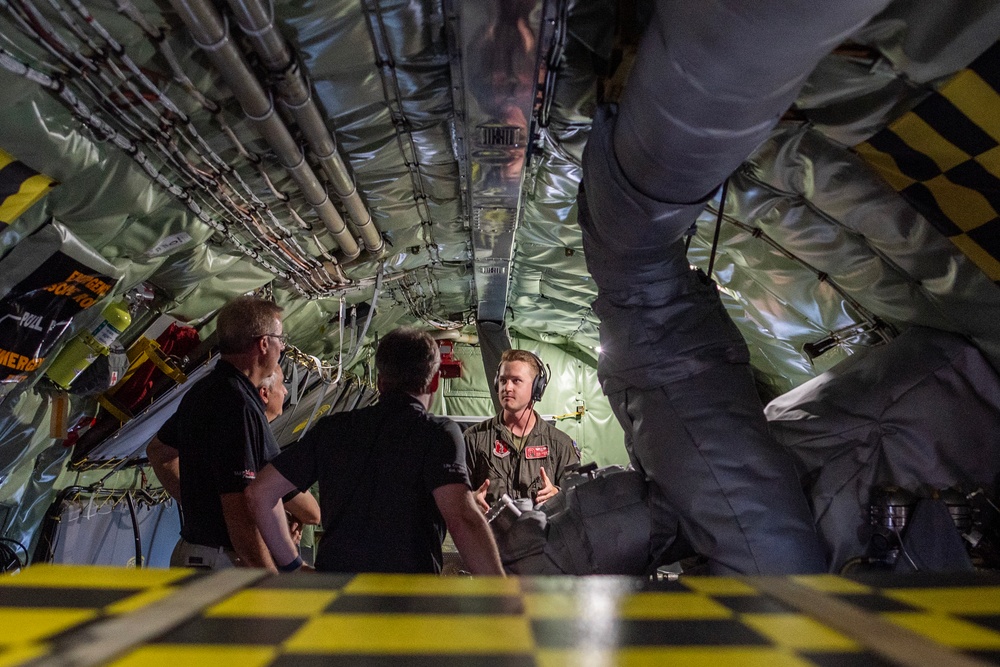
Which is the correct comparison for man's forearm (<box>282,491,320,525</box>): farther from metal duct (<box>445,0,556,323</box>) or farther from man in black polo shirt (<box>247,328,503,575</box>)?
metal duct (<box>445,0,556,323</box>)

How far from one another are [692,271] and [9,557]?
3.70 m

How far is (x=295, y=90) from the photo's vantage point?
2111 millimetres

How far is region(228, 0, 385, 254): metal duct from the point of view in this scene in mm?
1731

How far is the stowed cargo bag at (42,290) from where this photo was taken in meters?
2.18

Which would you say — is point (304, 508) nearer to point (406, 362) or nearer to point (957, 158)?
point (406, 362)

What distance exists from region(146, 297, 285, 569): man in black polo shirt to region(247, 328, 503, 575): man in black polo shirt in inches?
4.9

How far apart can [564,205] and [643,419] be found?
174cm

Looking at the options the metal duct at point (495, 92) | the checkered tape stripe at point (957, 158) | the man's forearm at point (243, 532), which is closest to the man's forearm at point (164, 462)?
the man's forearm at point (243, 532)

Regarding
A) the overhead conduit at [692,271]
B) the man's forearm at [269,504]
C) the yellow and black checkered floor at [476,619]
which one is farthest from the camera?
the man's forearm at [269,504]

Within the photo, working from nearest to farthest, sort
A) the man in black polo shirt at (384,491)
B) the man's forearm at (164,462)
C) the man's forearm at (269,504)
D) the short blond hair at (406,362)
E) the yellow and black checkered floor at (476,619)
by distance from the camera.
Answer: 1. the yellow and black checkered floor at (476,619)
2. the man in black polo shirt at (384,491)
3. the man's forearm at (269,504)
4. the short blond hair at (406,362)
5. the man's forearm at (164,462)

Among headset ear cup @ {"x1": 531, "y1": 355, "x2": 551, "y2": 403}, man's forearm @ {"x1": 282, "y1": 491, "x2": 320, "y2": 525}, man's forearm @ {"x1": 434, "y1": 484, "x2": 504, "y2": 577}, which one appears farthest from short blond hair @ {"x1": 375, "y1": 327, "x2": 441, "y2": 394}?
headset ear cup @ {"x1": 531, "y1": 355, "x2": 551, "y2": 403}

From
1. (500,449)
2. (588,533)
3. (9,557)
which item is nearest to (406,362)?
(588,533)

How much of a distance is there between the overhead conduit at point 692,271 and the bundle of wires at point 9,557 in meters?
3.24

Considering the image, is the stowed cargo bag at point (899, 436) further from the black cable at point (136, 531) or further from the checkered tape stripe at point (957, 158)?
the black cable at point (136, 531)
